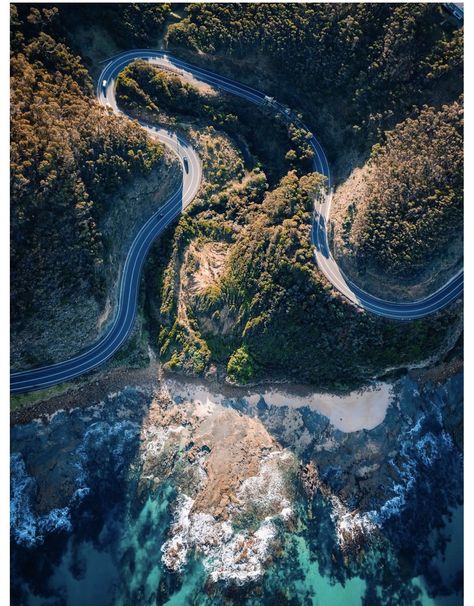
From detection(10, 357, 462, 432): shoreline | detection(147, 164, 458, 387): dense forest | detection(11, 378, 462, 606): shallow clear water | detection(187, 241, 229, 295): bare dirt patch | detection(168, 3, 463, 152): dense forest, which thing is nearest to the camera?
detection(168, 3, 463, 152): dense forest

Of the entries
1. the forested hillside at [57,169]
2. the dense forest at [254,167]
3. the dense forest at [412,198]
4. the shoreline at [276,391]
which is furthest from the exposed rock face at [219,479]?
the dense forest at [412,198]

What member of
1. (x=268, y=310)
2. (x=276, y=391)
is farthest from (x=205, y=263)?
(x=276, y=391)

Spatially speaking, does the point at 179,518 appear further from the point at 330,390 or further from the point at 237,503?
the point at 330,390

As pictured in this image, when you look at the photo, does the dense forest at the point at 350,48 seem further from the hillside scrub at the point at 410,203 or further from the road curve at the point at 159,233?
the road curve at the point at 159,233

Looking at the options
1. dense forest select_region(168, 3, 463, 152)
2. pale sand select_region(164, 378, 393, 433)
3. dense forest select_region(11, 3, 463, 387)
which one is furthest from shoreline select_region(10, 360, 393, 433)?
dense forest select_region(168, 3, 463, 152)

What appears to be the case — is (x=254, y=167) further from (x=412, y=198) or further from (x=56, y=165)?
(x=56, y=165)

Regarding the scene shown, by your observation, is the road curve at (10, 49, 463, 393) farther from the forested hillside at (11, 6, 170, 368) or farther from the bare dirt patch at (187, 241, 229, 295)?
the bare dirt patch at (187, 241, 229, 295)
